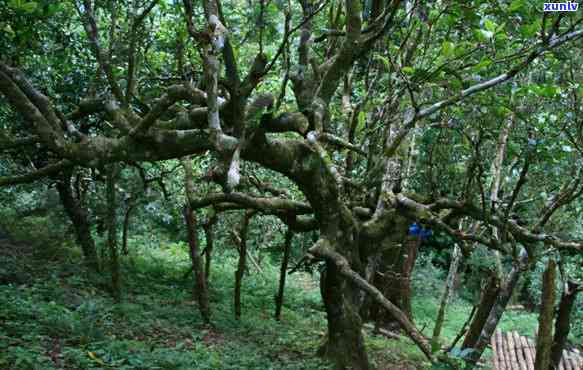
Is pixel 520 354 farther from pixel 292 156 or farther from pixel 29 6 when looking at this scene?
pixel 29 6

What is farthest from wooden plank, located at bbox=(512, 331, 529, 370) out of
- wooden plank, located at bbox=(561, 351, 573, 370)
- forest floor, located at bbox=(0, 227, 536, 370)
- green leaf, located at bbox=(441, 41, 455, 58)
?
green leaf, located at bbox=(441, 41, 455, 58)

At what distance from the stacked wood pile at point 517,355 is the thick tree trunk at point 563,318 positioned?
3.04m

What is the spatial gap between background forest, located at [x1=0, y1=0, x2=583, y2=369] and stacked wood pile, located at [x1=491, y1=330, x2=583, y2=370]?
1398mm

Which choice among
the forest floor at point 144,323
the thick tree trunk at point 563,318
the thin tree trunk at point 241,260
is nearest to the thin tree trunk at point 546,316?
the thick tree trunk at point 563,318

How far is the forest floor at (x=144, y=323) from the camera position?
5824 mm

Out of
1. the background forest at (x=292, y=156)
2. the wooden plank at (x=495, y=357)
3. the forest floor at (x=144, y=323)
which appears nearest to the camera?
the background forest at (x=292, y=156)

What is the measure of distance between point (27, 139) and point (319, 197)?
9.93 feet

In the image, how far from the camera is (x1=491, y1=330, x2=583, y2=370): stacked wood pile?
9.00m

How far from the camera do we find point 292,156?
5.99 meters

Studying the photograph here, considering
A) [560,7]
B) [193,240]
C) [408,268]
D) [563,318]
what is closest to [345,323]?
[563,318]

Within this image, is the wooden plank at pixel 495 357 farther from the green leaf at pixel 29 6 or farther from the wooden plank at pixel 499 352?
the green leaf at pixel 29 6

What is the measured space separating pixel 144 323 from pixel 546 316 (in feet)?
17.5

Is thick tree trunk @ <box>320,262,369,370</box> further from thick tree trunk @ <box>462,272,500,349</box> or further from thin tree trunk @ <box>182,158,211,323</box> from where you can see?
thin tree trunk @ <box>182,158,211,323</box>

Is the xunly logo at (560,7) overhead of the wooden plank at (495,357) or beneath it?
overhead
